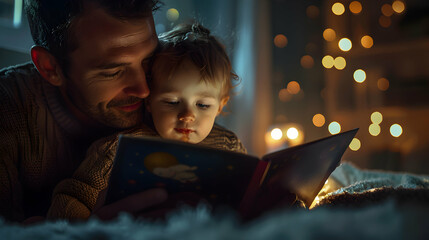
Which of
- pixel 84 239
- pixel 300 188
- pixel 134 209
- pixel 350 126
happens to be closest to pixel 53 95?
pixel 134 209

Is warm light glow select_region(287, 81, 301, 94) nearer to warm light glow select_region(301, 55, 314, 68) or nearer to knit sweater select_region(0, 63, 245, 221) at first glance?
warm light glow select_region(301, 55, 314, 68)

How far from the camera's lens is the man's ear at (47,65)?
80 cm

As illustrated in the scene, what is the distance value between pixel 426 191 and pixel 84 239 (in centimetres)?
58

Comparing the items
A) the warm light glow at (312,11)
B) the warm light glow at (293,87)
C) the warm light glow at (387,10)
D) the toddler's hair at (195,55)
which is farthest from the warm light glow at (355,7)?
the toddler's hair at (195,55)

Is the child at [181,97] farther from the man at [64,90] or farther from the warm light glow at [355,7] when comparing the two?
the warm light glow at [355,7]

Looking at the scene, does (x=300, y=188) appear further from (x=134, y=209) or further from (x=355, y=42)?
(x=355, y=42)

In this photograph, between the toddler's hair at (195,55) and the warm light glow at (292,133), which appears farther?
the warm light glow at (292,133)

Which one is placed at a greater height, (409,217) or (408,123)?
(409,217)

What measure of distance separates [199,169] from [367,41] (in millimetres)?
2368

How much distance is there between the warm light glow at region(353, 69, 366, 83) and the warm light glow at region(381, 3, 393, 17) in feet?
1.45

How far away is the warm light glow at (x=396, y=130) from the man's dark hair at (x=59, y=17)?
7.37 ft

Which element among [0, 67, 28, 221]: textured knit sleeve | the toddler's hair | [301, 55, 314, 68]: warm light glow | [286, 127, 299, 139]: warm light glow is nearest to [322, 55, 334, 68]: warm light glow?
[301, 55, 314, 68]: warm light glow

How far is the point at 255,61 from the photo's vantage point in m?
2.28

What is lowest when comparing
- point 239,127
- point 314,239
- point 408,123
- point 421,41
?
point 408,123
